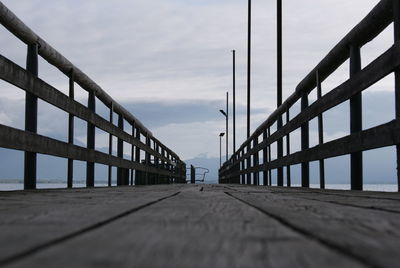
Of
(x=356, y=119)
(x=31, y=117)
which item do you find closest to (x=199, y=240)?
(x=356, y=119)

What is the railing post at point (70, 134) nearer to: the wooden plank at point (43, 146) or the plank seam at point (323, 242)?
the wooden plank at point (43, 146)

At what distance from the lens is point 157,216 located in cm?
188

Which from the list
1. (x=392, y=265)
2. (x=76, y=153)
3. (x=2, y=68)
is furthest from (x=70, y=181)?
(x=392, y=265)

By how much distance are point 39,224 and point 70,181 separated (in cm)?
426

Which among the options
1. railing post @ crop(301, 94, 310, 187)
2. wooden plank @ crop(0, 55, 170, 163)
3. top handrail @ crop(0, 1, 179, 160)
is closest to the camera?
wooden plank @ crop(0, 55, 170, 163)

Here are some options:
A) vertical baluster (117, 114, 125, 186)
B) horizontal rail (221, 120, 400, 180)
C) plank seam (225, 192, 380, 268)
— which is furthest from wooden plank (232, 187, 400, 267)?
vertical baluster (117, 114, 125, 186)

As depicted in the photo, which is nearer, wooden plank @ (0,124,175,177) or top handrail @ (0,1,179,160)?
wooden plank @ (0,124,175,177)

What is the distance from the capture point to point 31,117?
14.3 feet

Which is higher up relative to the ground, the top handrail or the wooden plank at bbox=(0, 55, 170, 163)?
the top handrail

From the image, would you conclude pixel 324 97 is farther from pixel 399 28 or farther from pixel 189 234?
pixel 189 234

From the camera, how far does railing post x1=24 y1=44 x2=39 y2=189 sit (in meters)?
4.36

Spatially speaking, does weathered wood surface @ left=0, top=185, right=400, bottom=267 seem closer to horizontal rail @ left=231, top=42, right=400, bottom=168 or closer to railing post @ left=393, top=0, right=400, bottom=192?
railing post @ left=393, top=0, right=400, bottom=192

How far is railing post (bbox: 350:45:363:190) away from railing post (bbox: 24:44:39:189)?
2.61 meters

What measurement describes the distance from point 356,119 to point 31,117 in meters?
2.66
